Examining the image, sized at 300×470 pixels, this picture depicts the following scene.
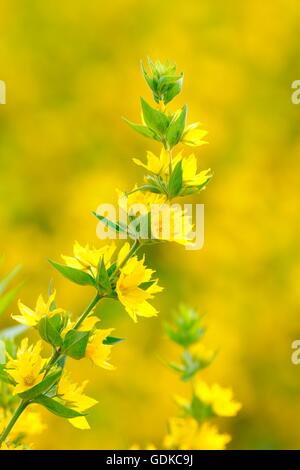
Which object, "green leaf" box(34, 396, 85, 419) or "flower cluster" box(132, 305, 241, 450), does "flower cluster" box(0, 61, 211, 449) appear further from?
"flower cluster" box(132, 305, 241, 450)

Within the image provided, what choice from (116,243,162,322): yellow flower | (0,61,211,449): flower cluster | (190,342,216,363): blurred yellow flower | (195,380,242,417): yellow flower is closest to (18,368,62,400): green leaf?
(0,61,211,449): flower cluster

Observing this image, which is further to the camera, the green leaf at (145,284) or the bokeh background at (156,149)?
the bokeh background at (156,149)

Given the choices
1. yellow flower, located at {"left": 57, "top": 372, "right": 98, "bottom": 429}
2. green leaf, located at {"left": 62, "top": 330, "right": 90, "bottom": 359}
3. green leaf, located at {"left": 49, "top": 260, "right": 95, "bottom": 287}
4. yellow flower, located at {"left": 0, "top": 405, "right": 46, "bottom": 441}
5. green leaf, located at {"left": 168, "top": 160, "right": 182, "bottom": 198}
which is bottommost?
yellow flower, located at {"left": 57, "top": 372, "right": 98, "bottom": 429}

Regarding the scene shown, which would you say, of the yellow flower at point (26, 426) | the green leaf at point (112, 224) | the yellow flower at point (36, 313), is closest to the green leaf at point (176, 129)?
the green leaf at point (112, 224)

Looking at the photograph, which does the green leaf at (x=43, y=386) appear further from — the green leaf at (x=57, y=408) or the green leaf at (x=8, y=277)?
the green leaf at (x=8, y=277)

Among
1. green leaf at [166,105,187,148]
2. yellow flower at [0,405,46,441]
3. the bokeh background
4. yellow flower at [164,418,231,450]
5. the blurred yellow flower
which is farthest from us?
the bokeh background

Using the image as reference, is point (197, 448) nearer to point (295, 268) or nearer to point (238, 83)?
point (295, 268)

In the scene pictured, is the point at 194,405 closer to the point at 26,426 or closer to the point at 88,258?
the point at 26,426
